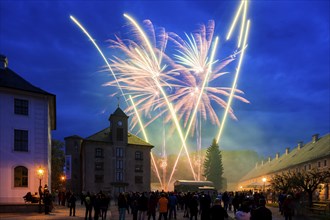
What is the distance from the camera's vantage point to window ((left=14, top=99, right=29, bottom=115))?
3597 centimetres

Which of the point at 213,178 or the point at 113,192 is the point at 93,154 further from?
the point at 213,178

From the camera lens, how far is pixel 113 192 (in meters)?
70.6

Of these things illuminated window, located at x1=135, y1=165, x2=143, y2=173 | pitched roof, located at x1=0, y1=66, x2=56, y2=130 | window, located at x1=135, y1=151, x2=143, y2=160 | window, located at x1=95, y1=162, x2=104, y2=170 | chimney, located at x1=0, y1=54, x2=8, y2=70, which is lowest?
illuminated window, located at x1=135, y1=165, x2=143, y2=173

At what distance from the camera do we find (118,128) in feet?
241

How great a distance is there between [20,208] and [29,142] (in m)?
7.48

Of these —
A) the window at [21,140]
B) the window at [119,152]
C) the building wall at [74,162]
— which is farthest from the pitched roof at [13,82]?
the building wall at [74,162]

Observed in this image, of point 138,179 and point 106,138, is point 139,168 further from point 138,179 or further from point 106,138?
point 106,138

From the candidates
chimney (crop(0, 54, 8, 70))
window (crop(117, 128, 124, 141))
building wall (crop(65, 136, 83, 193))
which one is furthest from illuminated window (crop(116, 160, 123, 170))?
chimney (crop(0, 54, 8, 70))

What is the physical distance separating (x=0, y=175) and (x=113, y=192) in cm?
3791

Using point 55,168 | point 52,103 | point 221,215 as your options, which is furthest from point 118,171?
point 221,215

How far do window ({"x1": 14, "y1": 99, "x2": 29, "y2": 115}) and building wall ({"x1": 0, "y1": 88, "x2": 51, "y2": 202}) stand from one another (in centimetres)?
27

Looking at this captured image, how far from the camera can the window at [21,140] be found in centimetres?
3562

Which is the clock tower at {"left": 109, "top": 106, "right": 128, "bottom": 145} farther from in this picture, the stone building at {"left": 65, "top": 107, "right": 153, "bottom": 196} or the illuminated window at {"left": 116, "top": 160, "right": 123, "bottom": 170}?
the illuminated window at {"left": 116, "top": 160, "right": 123, "bottom": 170}

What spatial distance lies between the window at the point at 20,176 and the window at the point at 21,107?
15.6 ft
